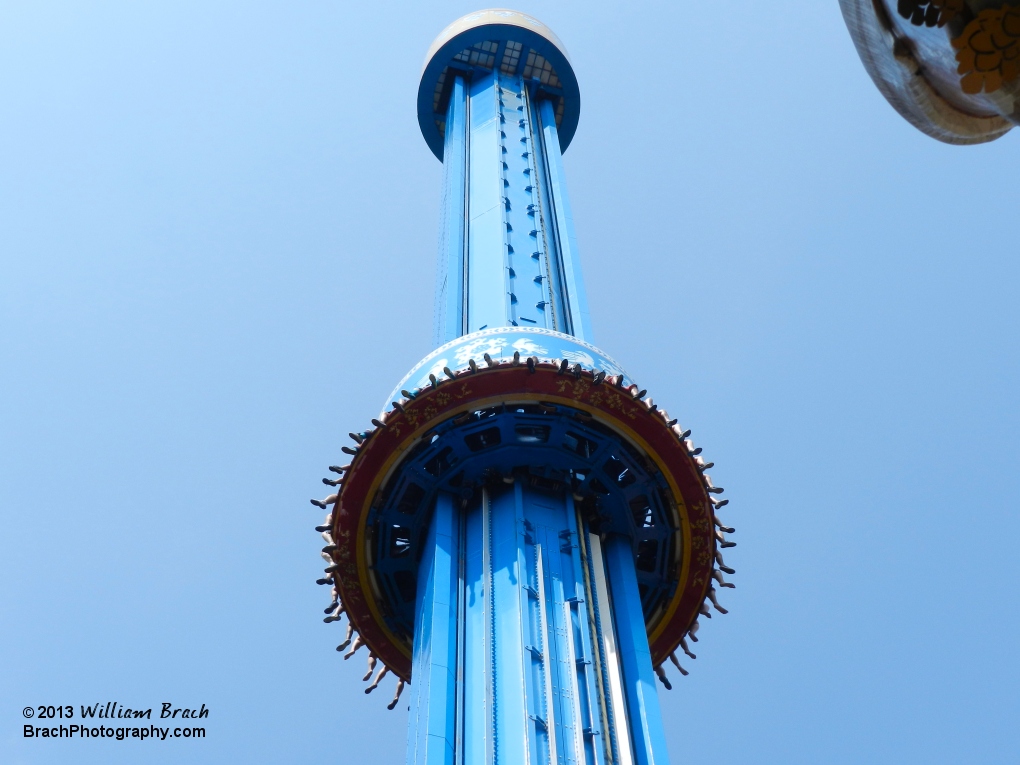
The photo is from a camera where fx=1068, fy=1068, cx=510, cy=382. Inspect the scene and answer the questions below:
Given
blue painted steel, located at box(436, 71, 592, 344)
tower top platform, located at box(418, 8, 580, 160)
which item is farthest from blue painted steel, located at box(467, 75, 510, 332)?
tower top platform, located at box(418, 8, 580, 160)

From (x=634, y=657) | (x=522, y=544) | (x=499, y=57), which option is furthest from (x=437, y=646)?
(x=499, y=57)

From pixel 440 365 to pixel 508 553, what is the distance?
4155 mm

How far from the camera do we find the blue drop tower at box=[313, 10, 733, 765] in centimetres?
1764

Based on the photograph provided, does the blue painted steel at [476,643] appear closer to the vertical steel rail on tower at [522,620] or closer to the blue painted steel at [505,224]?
the vertical steel rail on tower at [522,620]

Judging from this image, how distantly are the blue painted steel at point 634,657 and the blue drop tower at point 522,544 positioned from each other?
0.03m

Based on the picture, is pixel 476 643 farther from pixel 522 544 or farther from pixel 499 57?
pixel 499 57

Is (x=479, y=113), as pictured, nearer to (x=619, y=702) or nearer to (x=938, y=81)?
(x=619, y=702)

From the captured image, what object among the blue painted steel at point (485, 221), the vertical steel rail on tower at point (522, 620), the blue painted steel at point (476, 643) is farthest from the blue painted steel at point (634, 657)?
the blue painted steel at point (485, 221)

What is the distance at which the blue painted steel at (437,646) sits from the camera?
17281mm

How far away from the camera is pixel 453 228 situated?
27.8 m

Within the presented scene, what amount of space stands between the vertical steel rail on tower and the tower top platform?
11615 millimetres

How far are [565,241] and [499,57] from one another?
11044mm

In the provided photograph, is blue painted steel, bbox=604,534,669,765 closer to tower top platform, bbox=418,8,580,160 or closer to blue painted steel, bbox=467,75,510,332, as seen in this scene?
blue painted steel, bbox=467,75,510,332

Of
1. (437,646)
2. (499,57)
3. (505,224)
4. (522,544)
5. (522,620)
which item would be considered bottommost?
(437,646)
